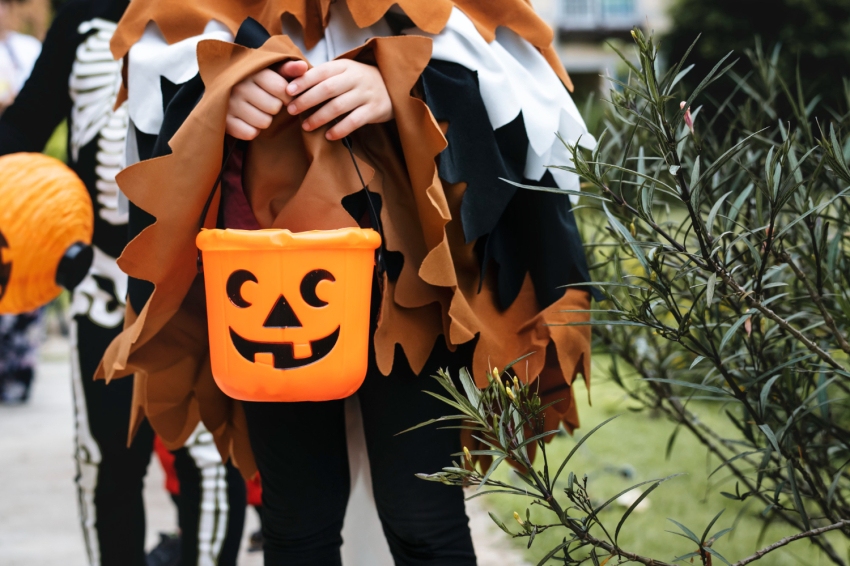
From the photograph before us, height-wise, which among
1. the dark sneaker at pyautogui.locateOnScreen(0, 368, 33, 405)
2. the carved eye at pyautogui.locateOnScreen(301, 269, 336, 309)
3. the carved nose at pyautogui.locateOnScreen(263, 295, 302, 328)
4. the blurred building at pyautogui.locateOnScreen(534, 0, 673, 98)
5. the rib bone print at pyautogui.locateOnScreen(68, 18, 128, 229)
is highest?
the blurred building at pyautogui.locateOnScreen(534, 0, 673, 98)

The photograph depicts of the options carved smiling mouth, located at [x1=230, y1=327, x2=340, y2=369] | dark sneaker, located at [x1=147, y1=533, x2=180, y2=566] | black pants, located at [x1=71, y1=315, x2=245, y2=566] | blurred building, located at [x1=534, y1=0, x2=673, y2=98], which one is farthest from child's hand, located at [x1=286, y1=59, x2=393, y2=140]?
blurred building, located at [x1=534, y1=0, x2=673, y2=98]

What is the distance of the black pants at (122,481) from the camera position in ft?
6.20

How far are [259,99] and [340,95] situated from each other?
0.36 feet

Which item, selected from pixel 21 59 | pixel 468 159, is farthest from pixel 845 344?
pixel 21 59

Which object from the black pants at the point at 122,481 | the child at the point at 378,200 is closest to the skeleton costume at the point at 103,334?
the black pants at the point at 122,481

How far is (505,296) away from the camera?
4.22ft

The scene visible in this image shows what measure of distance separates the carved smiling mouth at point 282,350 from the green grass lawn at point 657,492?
883 mm

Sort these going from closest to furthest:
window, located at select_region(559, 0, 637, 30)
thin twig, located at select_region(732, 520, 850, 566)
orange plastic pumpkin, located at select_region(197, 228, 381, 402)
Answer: thin twig, located at select_region(732, 520, 850, 566) → orange plastic pumpkin, located at select_region(197, 228, 381, 402) → window, located at select_region(559, 0, 637, 30)

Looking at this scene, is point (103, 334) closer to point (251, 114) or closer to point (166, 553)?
point (166, 553)

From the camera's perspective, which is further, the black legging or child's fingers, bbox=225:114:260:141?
the black legging

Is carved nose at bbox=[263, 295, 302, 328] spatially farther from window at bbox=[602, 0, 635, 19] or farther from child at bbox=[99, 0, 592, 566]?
window at bbox=[602, 0, 635, 19]

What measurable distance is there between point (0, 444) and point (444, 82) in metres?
3.59

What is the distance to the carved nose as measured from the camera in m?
1.05

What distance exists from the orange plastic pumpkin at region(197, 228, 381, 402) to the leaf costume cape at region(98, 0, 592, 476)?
3.6 inches
